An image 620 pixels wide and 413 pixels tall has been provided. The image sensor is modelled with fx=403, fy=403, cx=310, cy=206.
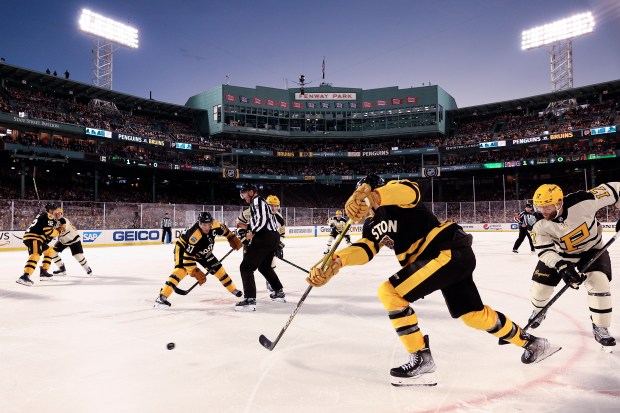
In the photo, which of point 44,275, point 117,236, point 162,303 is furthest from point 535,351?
point 117,236

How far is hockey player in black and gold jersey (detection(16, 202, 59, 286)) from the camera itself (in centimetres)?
771

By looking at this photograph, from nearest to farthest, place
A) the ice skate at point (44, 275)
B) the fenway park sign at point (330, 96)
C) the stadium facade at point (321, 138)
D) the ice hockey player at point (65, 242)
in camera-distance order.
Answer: the ice skate at point (44, 275) → the ice hockey player at point (65, 242) → the stadium facade at point (321, 138) → the fenway park sign at point (330, 96)

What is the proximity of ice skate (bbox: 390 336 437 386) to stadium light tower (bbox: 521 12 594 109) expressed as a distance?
4740cm

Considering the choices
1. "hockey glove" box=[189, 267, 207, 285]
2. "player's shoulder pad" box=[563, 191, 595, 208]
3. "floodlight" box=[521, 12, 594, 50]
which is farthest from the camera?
"floodlight" box=[521, 12, 594, 50]

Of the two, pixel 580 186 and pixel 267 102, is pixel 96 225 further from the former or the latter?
pixel 580 186

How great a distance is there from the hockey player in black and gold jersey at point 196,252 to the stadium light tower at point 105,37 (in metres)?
38.1

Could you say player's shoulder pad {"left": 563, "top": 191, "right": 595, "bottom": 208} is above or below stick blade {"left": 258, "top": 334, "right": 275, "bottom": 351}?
above

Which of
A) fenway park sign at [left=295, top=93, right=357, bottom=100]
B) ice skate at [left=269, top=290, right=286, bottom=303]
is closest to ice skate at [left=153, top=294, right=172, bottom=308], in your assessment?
ice skate at [left=269, top=290, right=286, bottom=303]

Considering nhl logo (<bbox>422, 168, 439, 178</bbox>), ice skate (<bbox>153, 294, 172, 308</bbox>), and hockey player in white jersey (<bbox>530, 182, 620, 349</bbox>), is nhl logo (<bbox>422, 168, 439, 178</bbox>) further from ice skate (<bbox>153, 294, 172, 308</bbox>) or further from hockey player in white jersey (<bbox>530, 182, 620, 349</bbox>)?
hockey player in white jersey (<bbox>530, 182, 620, 349</bbox>)

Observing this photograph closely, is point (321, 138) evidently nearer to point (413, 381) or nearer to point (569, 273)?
point (569, 273)

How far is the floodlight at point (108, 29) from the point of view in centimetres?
3722

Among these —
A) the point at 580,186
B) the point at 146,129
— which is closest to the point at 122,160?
the point at 146,129

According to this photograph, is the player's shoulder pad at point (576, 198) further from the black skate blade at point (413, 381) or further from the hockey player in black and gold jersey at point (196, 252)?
the hockey player in black and gold jersey at point (196, 252)

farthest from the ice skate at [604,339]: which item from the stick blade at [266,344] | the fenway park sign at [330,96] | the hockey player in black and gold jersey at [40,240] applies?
the fenway park sign at [330,96]
